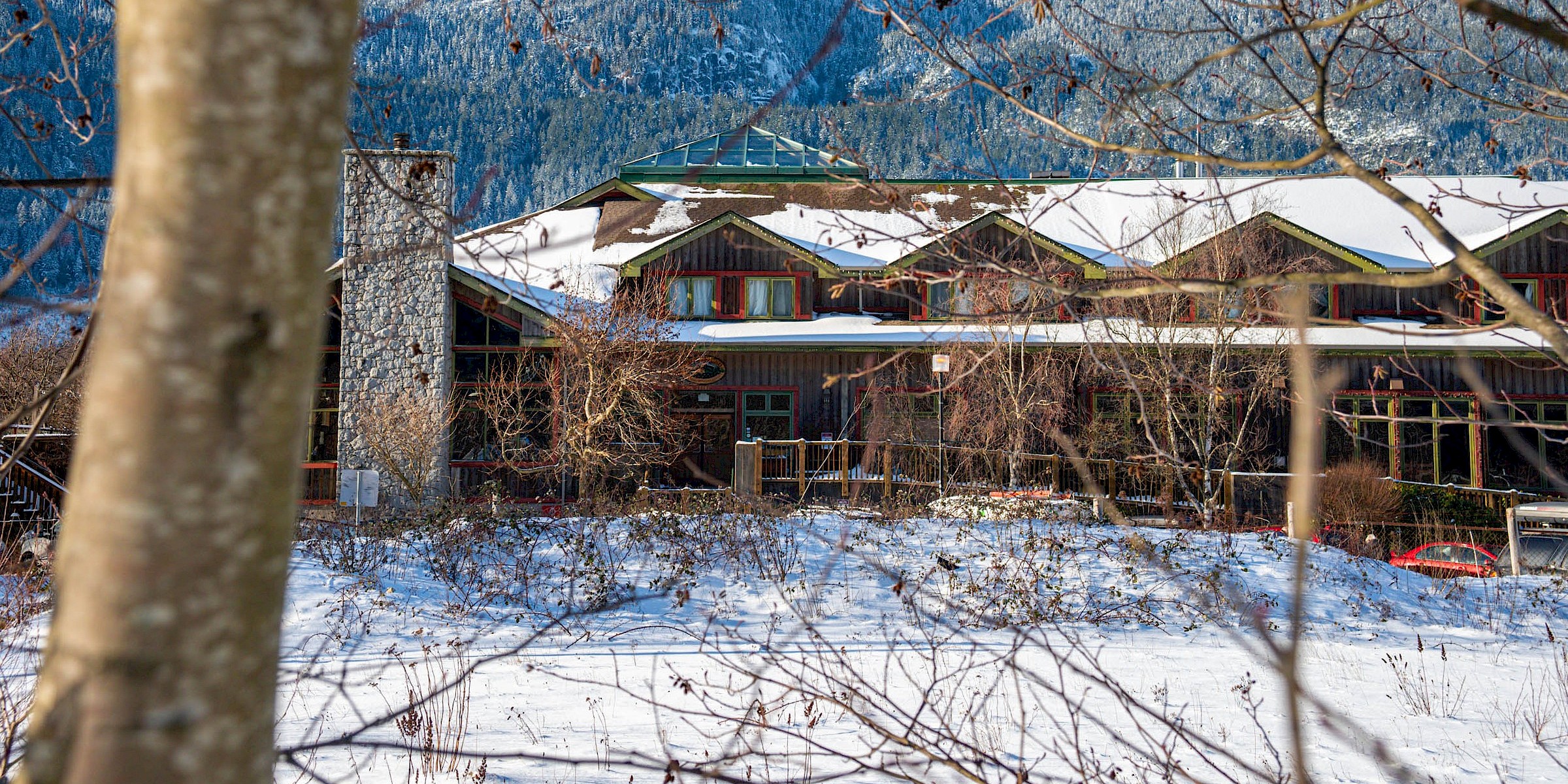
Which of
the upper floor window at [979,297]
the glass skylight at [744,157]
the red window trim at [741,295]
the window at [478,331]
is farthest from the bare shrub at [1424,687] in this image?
the glass skylight at [744,157]

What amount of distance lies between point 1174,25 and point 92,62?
4.79 m

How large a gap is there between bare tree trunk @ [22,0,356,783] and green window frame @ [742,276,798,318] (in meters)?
19.2

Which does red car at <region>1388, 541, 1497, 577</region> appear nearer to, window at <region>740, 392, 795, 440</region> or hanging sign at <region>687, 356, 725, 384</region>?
window at <region>740, 392, 795, 440</region>

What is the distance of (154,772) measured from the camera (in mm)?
881

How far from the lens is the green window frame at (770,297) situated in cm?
2012

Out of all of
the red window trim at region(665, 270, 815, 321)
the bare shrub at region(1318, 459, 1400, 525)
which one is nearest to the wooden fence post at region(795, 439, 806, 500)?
the red window trim at region(665, 270, 815, 321)

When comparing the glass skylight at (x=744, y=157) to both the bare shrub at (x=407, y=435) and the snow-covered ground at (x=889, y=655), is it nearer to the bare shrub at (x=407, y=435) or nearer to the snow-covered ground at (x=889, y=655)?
the bare shrub at (x=407, y=435)

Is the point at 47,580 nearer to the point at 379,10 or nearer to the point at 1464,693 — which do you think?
the point at 379,10

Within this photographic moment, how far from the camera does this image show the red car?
12.1 m

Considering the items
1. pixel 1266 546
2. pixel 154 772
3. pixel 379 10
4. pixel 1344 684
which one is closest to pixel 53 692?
pixel 154 772

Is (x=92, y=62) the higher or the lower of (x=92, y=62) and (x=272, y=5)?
the higher

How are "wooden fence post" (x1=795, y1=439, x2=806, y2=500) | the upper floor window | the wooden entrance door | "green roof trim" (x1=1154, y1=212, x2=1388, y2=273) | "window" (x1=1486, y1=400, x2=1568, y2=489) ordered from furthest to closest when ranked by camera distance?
the wooden entrance door, "green roof trim" (x1=1154, y1=212, x2=1388, y2=273), "window" (x1=1486, y1=400, x2=1568, y2=489), "wooden fence post" (x1=795, y1=439, x2=806, y2=500), the upper floor window

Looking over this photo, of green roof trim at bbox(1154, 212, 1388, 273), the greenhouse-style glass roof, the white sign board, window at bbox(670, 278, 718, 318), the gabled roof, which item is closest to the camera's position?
the white sign board

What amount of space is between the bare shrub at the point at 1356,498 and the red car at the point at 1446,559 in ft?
2.95
